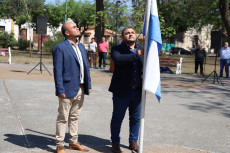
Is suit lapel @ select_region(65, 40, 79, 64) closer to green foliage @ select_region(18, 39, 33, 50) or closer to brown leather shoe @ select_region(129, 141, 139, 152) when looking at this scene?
brown leather shoe @ select_region(129, 141, 139, 152)

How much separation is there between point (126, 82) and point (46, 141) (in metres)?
1.64

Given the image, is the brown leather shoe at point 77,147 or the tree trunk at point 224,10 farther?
the tree trunk at point 224,10

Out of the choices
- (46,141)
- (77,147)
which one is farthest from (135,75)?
(46,141)

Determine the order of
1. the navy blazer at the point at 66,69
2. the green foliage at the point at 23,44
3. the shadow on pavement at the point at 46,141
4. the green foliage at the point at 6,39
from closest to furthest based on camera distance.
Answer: the navy blazer at the point at 66,69 → the shadow on pavement at the point at 46,141 → the green foliage at the point at 6,39 → the green foliage at the point at 23,44

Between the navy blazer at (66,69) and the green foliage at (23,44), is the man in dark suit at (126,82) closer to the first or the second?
the navy blazer at (66,69)

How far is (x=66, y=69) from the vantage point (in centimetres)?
464

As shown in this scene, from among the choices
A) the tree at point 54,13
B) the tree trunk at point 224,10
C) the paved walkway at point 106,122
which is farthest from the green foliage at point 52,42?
the paved walkway at point 106,122

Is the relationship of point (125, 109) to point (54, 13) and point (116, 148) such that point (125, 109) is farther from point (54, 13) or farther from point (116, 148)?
point (54, 13)

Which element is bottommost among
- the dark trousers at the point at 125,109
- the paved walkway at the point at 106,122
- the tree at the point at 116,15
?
the paved walkway at the point at 106,122

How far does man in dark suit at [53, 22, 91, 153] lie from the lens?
4574 mm

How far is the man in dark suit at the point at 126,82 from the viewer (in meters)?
4.77

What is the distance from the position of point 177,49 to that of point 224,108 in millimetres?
59177

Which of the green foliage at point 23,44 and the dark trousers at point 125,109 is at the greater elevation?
the green foliage at point 23,44

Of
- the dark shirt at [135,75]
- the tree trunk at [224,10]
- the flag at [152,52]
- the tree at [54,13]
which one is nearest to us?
the flag at [152,52]
